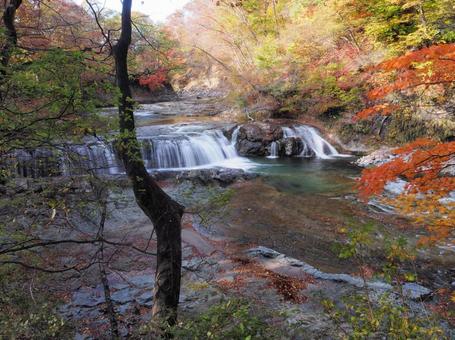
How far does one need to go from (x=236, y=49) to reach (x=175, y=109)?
6844 millimetres

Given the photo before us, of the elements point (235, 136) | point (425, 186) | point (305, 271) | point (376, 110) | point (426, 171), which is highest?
point (376, 110)

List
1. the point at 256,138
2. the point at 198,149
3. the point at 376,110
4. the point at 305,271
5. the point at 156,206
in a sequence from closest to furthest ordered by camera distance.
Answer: the point at 156,206
the point at 305,271
the point at 376,110
the point at 198,149
the point at 256,138

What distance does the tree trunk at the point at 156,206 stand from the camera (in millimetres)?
3414

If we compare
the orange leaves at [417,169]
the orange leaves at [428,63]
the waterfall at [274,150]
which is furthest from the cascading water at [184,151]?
the orange leaves at [428,63]

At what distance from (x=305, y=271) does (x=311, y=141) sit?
11.3 meters

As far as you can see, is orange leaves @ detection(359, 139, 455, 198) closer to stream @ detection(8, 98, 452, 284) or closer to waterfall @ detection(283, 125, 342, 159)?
stream @ detection(8, 98, 452, 284)

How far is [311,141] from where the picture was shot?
16.1m

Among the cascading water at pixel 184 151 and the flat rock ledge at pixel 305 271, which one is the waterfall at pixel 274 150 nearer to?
the cascading water at pixel 184 151

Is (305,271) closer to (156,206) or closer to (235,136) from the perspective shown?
(156,206)

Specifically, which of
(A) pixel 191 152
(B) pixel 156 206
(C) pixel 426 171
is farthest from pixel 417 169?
(A) pixel 191 152

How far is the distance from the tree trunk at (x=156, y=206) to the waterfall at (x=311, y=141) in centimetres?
1272

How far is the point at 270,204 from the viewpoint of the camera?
31.0ft

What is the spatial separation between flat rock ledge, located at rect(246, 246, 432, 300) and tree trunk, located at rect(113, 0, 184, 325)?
2668 mm

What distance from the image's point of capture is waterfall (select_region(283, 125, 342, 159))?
1566 centimetres
